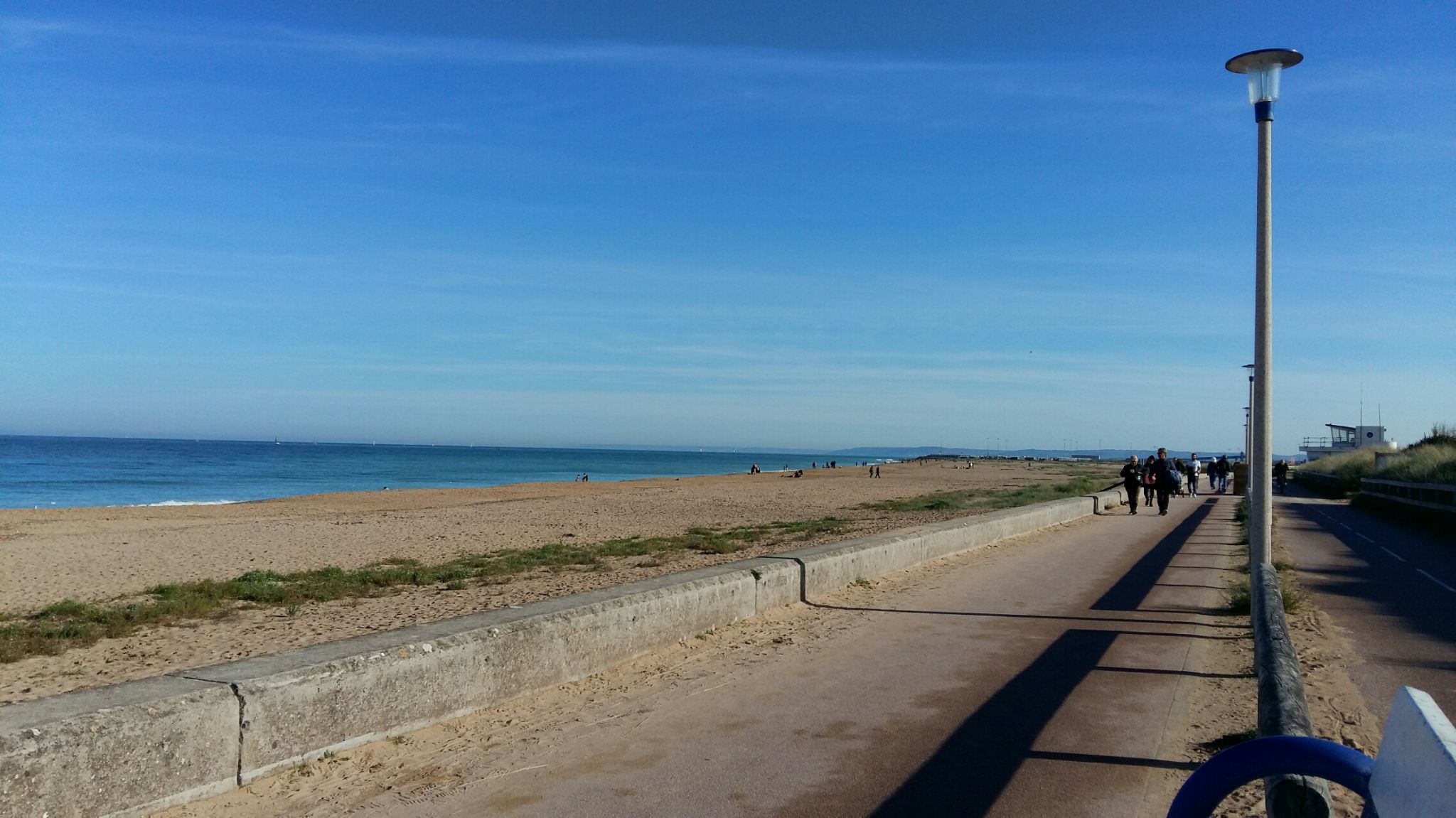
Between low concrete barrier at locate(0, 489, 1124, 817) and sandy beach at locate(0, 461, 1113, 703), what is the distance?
124 inches

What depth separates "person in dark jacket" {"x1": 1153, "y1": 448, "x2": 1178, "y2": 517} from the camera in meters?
24.4

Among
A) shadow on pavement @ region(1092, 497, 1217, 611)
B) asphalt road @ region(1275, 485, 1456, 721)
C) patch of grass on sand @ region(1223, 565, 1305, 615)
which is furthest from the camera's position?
shadow on pavement @ region(1092, 497, 1217, 611)

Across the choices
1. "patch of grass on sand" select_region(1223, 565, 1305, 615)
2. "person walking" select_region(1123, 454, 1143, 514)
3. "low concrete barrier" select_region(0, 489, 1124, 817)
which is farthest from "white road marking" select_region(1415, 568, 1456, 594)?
"low concrete barrier" select_region(0, 489, 1124, 817)

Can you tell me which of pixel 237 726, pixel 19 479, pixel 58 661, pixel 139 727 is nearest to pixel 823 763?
pixel 237 726

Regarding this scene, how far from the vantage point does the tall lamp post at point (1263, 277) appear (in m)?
9.04

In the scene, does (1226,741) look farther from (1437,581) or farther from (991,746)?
(1437,581)

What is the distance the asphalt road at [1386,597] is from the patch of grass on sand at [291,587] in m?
8.53

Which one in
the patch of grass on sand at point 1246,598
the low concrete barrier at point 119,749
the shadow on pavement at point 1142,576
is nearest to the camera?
the low concrete barrier at point 119,749

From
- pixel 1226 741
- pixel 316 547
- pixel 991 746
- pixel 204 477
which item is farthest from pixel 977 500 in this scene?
pixel 204 477

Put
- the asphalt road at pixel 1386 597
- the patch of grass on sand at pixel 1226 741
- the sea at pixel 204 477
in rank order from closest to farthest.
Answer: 1. the patch of grass on sand at pixel 1226 741
2. the asphalt road at pixel 1386 597
3. the sea at pixel 204 477

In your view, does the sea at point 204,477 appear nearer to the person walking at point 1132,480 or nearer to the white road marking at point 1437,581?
the person walking at point 1132,480

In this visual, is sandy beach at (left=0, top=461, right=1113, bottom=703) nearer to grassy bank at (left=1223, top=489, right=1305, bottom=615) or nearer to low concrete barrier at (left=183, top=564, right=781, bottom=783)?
low concrete barrier at (left=183, top=564, right=781, bottom=783)

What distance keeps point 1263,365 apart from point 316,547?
16.0 meters

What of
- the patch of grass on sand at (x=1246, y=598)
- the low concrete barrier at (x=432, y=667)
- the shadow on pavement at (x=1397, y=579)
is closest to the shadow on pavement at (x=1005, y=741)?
the patch of grass on sand at (x=1246, y=598)
